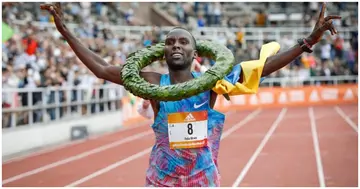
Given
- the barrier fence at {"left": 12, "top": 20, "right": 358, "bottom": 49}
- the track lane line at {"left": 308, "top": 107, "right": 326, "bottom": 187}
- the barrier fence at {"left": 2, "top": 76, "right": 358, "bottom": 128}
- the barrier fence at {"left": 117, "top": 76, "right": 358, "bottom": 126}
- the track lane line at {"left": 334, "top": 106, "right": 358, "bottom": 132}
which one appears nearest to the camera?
the track lane line at {"left": 308, "top": 107, "right": 326, "bottom": 187}

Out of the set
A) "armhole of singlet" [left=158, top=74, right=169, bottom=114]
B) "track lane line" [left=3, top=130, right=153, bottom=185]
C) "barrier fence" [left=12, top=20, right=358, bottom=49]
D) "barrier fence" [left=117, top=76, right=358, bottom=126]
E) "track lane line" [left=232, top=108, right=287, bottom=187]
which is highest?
"barrier fence" [left=12, top=20, right=358, bottom=49]

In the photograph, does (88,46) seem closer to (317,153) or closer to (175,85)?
(317,153)

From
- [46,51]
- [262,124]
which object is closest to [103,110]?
[46,51]

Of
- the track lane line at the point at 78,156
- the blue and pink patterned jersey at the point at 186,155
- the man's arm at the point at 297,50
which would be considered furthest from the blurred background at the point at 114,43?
the man's arm at the point at 297,50

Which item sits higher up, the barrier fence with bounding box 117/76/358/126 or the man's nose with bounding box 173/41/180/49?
the man's nose with bounding box 173/41/180/49

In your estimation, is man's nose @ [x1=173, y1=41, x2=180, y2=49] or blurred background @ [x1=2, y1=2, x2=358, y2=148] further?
blurred background @ [x1=2, y1=2, x2=358, y2=148]

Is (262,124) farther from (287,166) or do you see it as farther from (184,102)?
(184,102)

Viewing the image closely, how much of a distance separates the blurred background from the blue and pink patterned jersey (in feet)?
7.75

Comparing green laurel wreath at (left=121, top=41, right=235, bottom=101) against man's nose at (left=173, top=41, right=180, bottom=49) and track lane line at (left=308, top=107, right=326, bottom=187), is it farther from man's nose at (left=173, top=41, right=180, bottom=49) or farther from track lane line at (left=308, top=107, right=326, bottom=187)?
track lane line at (left=308, top=107, right=326, bottom=187)

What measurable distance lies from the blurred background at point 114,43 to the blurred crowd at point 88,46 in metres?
0.02

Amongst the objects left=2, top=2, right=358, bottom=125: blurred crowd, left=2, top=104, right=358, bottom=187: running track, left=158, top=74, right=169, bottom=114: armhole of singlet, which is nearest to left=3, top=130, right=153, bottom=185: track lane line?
left=2, top=104, right=358, bottom=187: running track

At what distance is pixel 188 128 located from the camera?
→ 395 centimetres

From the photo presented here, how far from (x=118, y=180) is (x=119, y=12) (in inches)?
633

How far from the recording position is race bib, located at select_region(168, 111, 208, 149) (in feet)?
13.0
